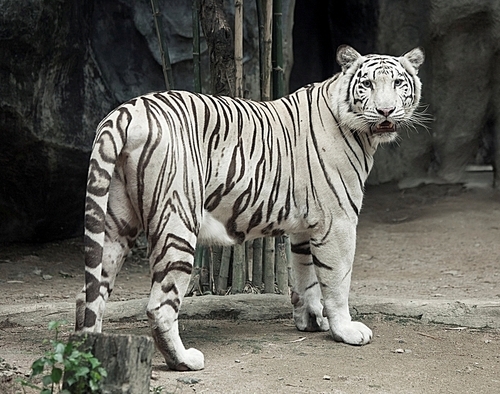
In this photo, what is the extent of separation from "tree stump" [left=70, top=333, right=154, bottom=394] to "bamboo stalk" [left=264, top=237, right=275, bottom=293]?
3.17 m

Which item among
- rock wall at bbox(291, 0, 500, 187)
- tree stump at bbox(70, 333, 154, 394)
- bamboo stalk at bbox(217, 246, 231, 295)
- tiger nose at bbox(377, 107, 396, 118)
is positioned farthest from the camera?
rock wall at bbox(291, 0, 500, 187)

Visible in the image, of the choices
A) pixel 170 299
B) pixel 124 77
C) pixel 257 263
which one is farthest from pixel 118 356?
pixel 124 77

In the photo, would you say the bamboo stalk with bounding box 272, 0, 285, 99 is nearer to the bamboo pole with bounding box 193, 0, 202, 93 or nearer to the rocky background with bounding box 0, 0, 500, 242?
the bamboo pole with bounding box 193, 0, 202, 93

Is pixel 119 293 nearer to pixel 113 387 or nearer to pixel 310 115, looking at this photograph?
pixel 310 115

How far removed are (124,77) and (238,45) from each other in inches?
130

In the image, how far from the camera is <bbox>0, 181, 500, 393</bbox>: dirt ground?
4191mm

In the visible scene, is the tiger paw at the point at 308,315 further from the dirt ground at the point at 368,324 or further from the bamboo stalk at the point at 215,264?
the bamboo stalk at the point at 215,264

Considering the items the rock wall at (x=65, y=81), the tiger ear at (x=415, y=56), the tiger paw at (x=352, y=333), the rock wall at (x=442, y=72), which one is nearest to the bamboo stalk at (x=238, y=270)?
the tiger paw at (x=352, y=333)

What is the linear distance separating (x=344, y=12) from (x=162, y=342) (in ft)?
27.6

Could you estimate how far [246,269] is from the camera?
6391 millimetres

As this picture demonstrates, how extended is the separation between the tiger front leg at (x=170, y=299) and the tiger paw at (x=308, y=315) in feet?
4.21

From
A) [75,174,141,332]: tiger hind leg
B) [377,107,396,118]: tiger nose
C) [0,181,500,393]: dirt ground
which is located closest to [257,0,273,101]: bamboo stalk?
[377,107,396,118]: tiger nose

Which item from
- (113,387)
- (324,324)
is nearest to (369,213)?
(324,324)

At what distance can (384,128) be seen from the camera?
16.6ft
